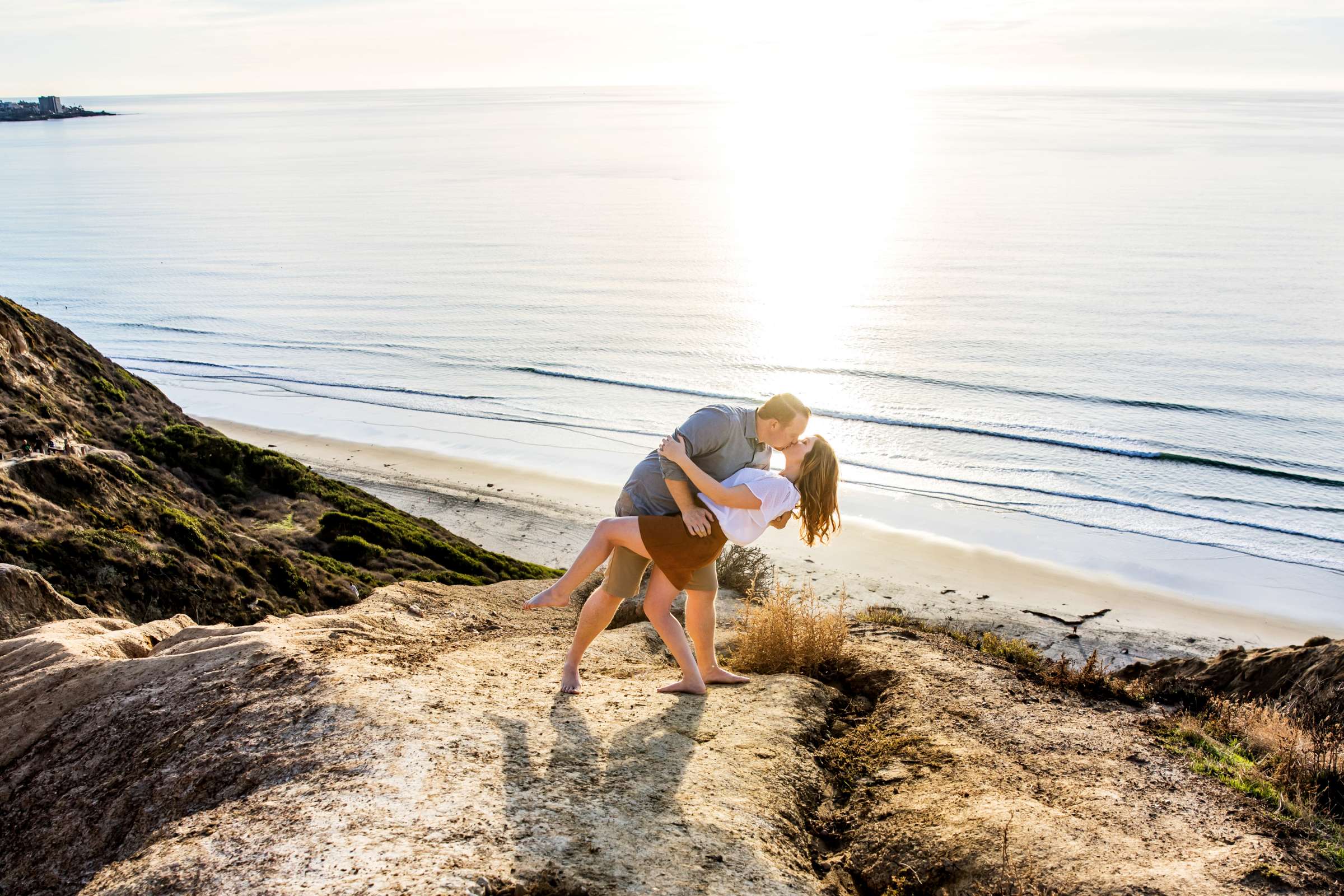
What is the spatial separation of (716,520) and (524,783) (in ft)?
5.70

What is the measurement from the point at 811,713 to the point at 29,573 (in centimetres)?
495

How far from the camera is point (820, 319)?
105 feet

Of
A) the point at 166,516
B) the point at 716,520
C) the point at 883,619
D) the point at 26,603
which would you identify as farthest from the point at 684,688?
the point at 166,516

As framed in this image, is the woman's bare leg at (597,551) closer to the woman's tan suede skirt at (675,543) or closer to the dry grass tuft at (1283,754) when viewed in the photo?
the woman's tan suede skirt at (675,543)

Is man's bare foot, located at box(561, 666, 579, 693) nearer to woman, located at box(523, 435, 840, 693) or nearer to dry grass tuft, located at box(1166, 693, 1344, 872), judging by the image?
woman, located at box(523, 435, 840, 693)

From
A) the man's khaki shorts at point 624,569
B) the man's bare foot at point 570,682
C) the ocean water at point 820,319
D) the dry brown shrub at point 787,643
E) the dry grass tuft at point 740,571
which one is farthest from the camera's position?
the ocean water at point 820,319

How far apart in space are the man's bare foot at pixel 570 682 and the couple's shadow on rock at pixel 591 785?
0.11 m

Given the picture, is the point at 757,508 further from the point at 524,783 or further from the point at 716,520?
the point at 524,783

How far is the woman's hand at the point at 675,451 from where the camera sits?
5051 mm

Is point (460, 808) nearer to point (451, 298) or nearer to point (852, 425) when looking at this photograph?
point (852, 425)

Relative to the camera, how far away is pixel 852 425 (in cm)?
2100

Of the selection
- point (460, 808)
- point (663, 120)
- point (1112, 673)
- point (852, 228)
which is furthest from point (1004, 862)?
point (663, 120)

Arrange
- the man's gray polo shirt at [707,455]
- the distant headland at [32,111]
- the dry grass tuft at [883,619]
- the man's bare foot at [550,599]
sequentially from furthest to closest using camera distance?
the distant headland at [32,111]
the dry grass tuft at [883,619]
the man's bare foot at [550,599]
the man's gray polo shirt at [707,455]

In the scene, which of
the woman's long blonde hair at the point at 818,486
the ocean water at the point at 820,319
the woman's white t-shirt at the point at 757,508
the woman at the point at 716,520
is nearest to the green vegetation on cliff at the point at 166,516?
the woman at the point at 716,520
